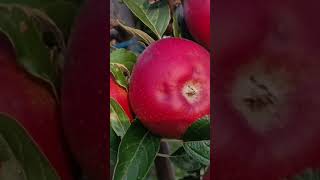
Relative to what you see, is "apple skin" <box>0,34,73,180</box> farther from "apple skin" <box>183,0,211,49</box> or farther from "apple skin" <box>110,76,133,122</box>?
"apple skin" <box>183,0,211,49</box>

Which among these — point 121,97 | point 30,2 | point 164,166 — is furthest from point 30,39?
point 164,166

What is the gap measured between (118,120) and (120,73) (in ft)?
0.24

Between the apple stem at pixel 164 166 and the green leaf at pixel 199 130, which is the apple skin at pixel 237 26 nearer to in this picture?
the green leaf at pixel 199 130

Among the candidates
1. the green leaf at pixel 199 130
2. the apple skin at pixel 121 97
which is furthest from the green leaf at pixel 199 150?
the apple skin at pixel 121 97

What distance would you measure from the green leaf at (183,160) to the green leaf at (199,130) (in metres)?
0.06

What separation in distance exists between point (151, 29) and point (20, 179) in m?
0.30

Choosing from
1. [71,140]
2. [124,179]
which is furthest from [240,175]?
[71,140]

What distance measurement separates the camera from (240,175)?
29.7 inches

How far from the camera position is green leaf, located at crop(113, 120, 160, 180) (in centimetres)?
83

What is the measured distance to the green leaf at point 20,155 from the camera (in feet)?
2.85

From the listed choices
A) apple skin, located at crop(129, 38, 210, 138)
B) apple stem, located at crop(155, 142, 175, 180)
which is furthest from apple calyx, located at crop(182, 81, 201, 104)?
apple stem, located at crop(155, 142, 175, 180)

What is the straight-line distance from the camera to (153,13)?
0.86 m

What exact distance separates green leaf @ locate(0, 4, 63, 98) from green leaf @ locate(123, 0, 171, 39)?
0.12m

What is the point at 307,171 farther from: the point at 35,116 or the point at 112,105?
the point at 35,116
